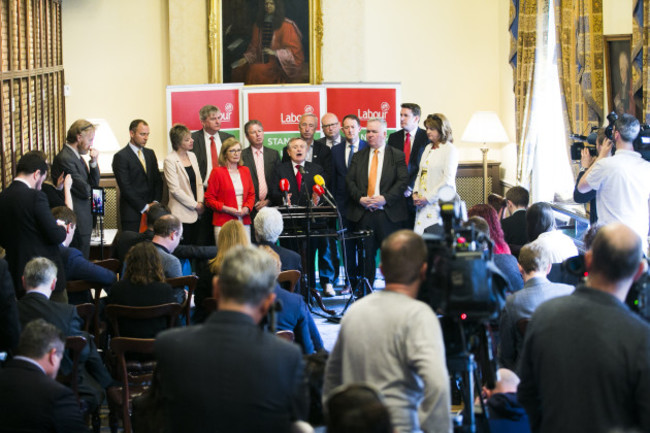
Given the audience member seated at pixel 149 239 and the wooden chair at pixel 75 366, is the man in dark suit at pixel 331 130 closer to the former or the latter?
the audience member seated at pixel 149 239

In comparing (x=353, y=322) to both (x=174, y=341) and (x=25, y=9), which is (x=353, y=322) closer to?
(x=174, y=341)

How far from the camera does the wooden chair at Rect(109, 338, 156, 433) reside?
5.02 meters

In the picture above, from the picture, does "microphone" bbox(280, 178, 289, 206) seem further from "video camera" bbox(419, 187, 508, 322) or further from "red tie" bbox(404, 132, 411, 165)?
"video camera" bbox(419, 187, 508, 322)

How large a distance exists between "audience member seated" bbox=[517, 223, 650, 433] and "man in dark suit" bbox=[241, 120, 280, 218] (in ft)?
20.8

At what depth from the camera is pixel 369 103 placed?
1159 cm

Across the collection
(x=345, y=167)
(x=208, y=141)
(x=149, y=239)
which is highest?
(x=208, y=141)

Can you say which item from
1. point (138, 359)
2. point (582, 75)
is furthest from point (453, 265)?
point (582, 75)

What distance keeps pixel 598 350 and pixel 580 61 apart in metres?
5.95

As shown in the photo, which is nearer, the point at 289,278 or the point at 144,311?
the point at 144,311

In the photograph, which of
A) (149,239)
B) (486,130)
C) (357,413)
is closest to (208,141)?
(149,239)

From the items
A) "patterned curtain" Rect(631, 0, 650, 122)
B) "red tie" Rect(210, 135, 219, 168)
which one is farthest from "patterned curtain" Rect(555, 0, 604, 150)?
"red tie" Rect(210, 135, 219, 168)

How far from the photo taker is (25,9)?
980cm

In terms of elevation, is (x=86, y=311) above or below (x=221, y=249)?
below

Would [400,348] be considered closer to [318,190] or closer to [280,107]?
[318,190]
